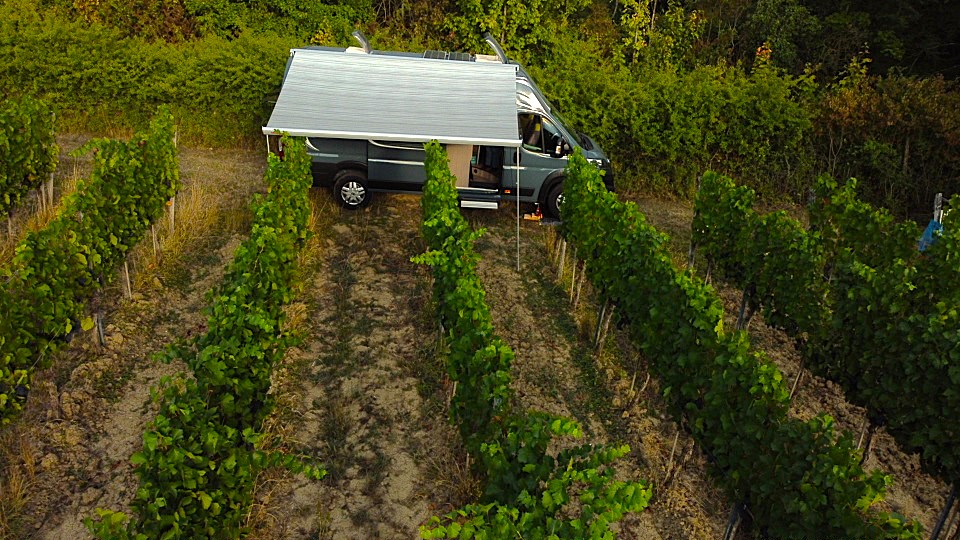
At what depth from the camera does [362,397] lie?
8141mm

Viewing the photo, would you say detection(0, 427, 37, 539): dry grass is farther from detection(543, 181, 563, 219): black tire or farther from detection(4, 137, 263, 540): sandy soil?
detection(543, 181, 563, 219): black tire

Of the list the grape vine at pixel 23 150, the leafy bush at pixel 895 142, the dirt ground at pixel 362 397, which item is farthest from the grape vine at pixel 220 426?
the leafy bush at pixel 895 142

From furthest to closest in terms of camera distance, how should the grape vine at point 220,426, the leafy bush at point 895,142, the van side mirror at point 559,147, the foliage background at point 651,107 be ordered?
the foliage background at point 651,107 → the leafy bush at point 895,142 → the van side mirror at point 559,147 → the grape vine at point 220,426

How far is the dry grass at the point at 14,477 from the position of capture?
6.20m

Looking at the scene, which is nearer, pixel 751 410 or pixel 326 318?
pixel 751 410

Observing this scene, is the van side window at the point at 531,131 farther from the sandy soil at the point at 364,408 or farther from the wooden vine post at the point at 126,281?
the wooden vine post at the point at 126,281

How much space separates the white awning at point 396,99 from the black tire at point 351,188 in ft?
4.76

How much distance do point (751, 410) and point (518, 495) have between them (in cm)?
221

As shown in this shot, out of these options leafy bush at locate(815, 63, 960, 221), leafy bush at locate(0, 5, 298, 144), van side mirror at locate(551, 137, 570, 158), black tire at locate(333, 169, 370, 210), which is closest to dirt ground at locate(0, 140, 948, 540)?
black tire at locate(333, 169, 370, 210)

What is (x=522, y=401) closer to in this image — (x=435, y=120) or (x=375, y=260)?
(x=375, y=260)

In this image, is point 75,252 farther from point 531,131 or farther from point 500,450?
point 531,131

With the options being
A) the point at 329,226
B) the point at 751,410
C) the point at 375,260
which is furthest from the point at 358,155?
the point at 751,410

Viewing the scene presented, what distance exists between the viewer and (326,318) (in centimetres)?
962

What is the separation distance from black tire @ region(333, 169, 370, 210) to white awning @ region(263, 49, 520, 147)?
1.45 meters
